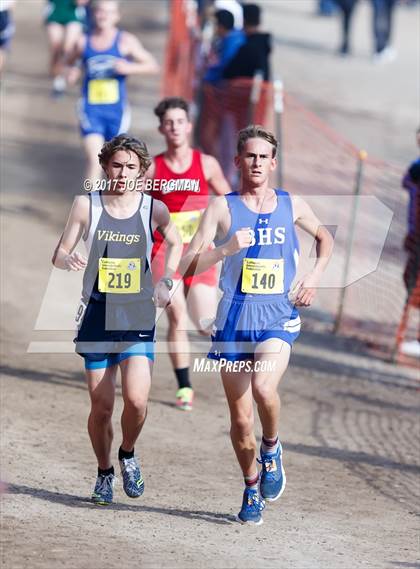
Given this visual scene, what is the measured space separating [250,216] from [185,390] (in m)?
2.67

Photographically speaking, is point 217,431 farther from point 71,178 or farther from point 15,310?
point 71,178

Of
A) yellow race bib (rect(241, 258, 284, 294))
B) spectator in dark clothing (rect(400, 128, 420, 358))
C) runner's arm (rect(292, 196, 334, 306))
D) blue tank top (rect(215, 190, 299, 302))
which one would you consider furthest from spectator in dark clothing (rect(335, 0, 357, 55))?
yellow race bib (rect(241, 258, 284, 294))

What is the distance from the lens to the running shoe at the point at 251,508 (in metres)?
6.97

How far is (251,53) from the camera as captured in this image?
14039 millimetres

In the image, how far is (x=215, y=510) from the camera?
7.27 m

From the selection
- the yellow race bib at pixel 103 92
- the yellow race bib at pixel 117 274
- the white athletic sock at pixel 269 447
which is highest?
the yellow race bib at pixel 103 92

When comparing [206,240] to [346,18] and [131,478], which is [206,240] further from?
[346,18]

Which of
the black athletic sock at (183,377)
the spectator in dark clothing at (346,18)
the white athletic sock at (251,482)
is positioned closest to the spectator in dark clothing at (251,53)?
the black athletic sock at (183,377)

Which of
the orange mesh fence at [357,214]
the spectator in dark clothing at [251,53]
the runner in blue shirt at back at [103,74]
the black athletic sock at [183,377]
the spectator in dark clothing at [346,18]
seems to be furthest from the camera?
the spectator in dark clothing at [346,18]

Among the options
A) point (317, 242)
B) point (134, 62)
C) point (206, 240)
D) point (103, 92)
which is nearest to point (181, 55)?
point (134, 62)

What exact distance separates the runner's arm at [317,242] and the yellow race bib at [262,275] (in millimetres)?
124

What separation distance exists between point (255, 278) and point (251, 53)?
7804 millimetres

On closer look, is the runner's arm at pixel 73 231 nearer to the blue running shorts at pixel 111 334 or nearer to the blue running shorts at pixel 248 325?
the blue running shorts at pixel 111 334

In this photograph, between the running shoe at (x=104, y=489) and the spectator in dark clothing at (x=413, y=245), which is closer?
the running shoe at (x=104, y=489)
